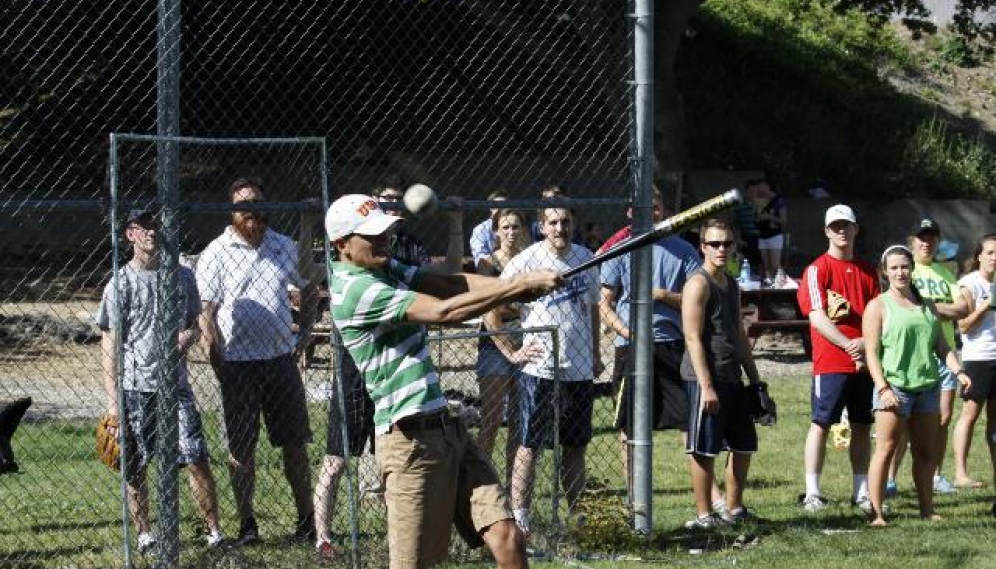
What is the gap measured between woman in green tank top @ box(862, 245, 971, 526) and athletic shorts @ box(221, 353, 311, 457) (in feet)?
10.9

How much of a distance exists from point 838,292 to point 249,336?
371 centimetres

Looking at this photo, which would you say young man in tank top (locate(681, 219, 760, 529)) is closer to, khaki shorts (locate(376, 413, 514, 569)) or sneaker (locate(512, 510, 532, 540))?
sneaker (locate(512, 510, 532, 540))

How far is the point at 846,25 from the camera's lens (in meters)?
30.8

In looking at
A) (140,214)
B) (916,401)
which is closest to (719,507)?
(916,401)

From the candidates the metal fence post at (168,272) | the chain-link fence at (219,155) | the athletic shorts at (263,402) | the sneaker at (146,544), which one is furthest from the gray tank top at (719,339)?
the sneaker at (146,544)

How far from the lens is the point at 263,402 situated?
8.38 m

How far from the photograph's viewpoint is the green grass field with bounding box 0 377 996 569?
8.17 meters

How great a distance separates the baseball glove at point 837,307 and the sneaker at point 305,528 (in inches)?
135

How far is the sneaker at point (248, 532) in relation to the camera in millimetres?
8328

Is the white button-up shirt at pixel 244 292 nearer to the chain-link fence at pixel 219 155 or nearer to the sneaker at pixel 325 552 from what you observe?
A: the chain-link fence at pixel 219 155

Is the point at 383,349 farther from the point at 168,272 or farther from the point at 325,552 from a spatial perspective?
the point at 325,552

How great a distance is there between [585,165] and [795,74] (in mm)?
A: 16664

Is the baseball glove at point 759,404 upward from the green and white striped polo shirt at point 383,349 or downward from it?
downward

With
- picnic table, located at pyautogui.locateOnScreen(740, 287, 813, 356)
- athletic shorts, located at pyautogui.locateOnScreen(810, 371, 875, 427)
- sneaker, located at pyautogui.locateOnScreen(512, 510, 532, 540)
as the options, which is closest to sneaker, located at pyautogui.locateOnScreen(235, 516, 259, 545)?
sneaker, located at pyautogui.locateOnScreen(512, 510, 532, 540)
